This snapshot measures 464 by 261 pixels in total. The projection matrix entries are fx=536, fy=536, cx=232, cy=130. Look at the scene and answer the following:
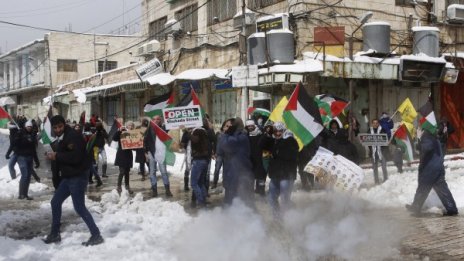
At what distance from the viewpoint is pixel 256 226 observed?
7332 mm

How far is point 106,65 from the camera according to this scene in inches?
1767

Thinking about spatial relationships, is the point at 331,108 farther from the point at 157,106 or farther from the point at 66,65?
the point at 66,65

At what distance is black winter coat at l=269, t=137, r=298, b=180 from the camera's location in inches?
314

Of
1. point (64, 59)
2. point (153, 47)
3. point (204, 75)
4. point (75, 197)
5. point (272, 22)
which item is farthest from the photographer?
point (64, 59)

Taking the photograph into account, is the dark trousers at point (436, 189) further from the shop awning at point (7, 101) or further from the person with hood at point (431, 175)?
the shop awning at point (7, 101)

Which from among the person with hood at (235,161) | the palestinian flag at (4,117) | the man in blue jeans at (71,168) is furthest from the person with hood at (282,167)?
the palestinian flag at (4,117)

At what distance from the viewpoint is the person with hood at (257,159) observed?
10109mm

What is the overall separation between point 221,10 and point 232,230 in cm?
1585

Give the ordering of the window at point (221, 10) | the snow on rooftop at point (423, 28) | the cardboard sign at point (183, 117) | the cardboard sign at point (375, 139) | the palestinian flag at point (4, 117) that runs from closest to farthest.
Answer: the cardboard sign at point (183, 117) < the cardboard sign at point (375, 139) < the palestinian flag at point (4, 117) < the snow on rooftop at point (423, 28) < the window at point (221, 10)

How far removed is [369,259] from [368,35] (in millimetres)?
12206

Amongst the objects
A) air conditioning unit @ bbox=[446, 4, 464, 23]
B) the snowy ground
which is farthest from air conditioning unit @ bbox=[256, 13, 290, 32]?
the snowy ground

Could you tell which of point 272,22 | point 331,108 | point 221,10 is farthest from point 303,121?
point 221,10

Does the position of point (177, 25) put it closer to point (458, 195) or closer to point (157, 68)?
point (157, 68)

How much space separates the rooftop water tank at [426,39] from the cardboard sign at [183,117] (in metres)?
10.6
